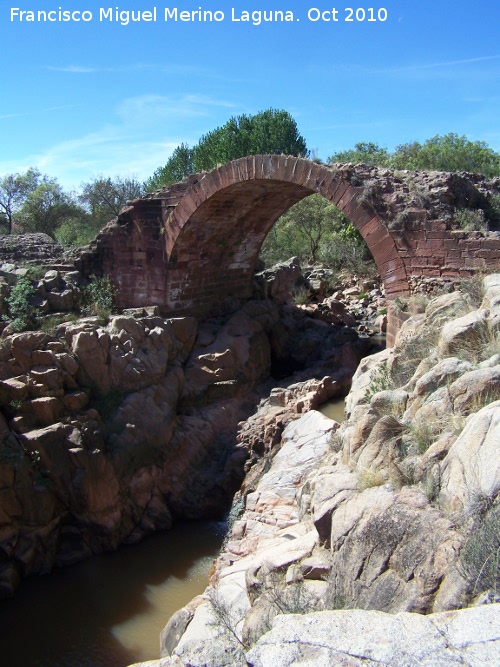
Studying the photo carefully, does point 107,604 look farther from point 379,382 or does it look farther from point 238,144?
point 238,144

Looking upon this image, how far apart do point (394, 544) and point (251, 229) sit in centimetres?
1156

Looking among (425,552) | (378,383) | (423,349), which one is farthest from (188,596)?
(425,552)

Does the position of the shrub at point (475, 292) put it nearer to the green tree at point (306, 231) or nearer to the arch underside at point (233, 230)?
the arch underside at point (233, 230)

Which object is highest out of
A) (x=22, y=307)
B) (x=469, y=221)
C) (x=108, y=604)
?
(x=469, y=221)

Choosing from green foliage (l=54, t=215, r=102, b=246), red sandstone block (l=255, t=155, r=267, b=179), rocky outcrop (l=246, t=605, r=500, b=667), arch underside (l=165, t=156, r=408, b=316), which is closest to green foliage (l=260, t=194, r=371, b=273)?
green foliage (l=54, t=215, r=102, b=246)

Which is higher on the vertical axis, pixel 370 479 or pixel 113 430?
pixel 370 479

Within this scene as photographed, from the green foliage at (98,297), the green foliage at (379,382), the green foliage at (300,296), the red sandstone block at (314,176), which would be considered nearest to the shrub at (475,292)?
the green foliage at (379,382)

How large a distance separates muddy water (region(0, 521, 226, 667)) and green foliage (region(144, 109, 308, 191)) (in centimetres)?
2798

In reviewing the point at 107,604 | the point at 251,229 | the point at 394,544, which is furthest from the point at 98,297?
the point at 394,544

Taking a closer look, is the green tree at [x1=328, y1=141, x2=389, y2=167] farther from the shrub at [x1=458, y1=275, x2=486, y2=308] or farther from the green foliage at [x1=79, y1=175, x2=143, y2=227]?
the shrub at [x1=458, y1=275, x2=486, y2=308]

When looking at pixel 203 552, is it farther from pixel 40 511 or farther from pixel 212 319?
pixel 212 319

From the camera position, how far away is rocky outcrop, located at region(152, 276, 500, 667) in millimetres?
2672

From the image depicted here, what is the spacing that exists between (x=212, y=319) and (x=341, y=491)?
9.72 m

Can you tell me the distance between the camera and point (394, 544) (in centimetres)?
Result: 386
